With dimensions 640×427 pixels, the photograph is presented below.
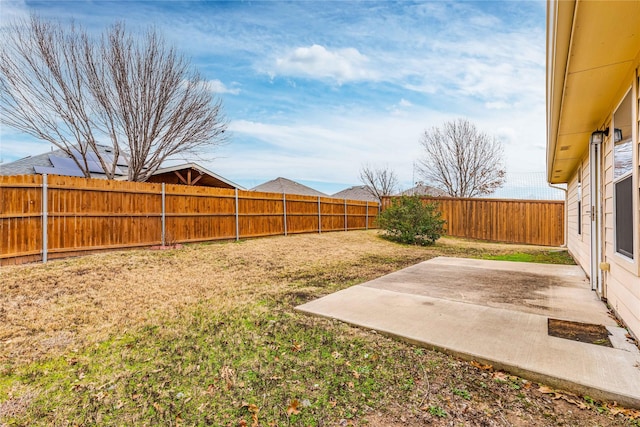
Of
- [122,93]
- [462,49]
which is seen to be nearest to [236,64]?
[122,93]

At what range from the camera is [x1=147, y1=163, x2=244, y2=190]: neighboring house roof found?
1295 centimetres

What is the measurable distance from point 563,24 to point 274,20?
27.7ft

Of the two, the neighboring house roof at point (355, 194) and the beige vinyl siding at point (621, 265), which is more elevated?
the neighboring house roof at point (355, 194)

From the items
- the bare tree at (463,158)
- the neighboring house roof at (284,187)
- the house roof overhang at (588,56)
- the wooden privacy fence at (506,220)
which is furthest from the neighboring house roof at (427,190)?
the house roof overhang at (588,56)

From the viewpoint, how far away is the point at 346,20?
8086 mm

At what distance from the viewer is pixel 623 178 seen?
3.01 meters

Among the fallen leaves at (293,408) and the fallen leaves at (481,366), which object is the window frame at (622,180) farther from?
the fallen leaves at (293,408)

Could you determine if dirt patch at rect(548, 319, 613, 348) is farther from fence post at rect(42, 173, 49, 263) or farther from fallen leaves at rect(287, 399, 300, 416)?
fence post at rect(42, 173, 49, 263)

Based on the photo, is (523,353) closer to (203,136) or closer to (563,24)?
(563,24)

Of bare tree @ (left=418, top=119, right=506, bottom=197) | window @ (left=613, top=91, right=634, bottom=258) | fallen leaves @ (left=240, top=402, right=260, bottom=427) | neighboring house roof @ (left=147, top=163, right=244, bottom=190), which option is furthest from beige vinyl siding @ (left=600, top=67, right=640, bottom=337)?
bare tree @ (left=418, top=119, right=506, bottom=197)

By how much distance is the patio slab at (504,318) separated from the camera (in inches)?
86.0

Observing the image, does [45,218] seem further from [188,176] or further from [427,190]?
[427,190]

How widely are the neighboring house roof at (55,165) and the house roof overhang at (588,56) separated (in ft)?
45.9

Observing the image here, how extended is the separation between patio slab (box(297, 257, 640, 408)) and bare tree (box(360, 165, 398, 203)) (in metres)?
19.4
